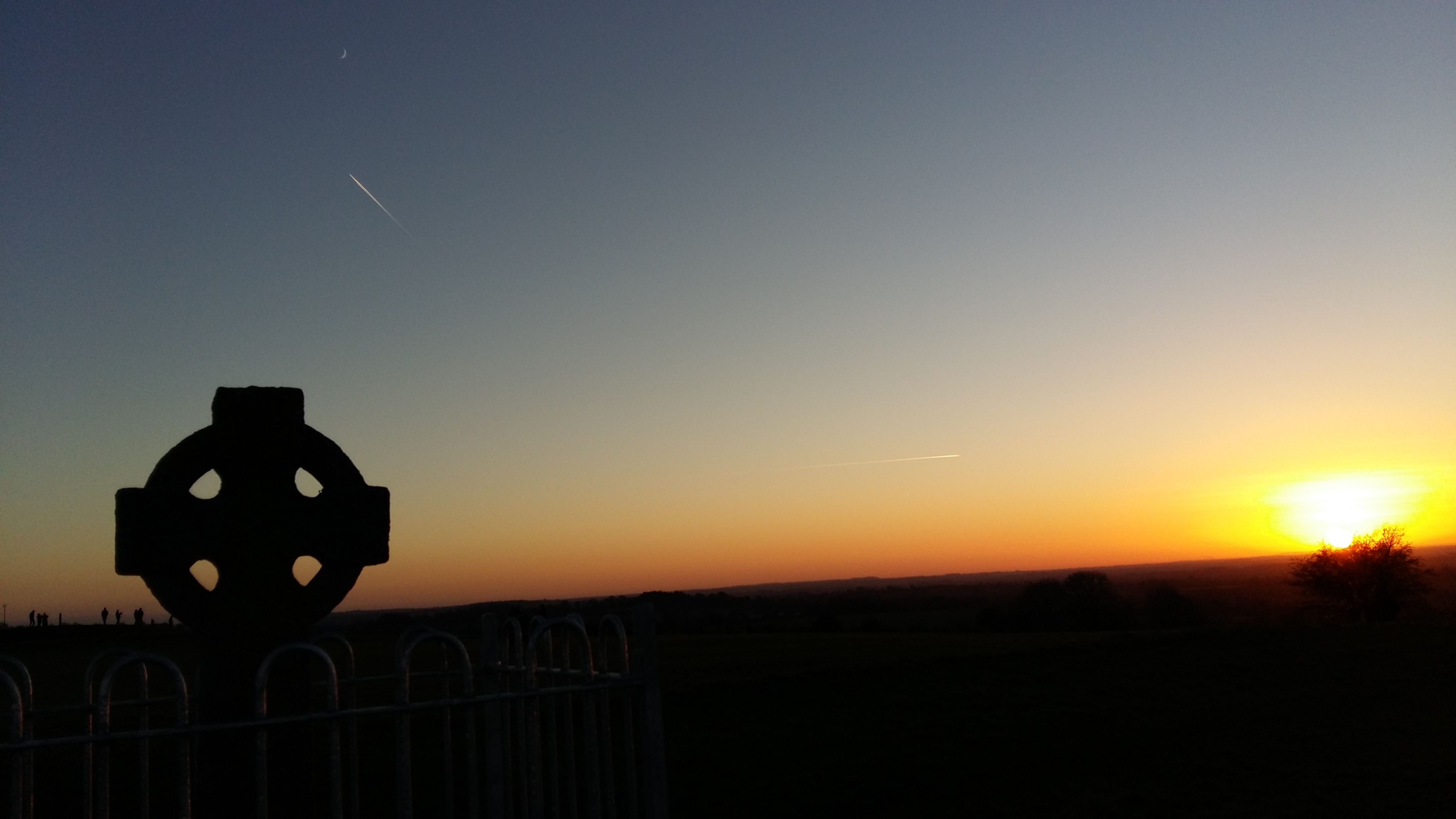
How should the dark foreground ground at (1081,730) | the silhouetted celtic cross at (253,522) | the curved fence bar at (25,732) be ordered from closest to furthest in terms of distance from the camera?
the curved fence bar at (25,732), the silhouetted celtic cross at (253,522), the dark foreground ground at (1081,730)

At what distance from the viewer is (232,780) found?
22.2ft

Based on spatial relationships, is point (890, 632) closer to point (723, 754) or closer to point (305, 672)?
point (723, 754)

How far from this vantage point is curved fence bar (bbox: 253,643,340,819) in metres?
5.07

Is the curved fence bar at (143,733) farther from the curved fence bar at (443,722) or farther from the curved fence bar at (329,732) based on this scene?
the curved fence bar at (443,722)

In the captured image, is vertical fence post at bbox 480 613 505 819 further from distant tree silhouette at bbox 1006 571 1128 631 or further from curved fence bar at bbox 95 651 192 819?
distant tree silhouette at bbox 1006 571 1128 631

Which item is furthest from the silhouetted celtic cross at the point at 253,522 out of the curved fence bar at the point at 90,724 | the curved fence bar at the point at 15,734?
the curved fence bar at the point at 15,734

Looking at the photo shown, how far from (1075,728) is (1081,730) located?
13 centimetres

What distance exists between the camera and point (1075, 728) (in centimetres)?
2108

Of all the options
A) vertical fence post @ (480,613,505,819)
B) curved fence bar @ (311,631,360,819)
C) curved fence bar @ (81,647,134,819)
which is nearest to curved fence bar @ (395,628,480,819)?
vertical fence post @ (480,613,505,819)

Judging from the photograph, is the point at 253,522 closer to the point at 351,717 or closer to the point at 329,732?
the point at 351,717

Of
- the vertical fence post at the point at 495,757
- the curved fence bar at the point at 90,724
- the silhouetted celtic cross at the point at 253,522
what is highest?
the silhouetted celtic cross at the point at 253,522

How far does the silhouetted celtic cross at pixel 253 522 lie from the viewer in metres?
6.99

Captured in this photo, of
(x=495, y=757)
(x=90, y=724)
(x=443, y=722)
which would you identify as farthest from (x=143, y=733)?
(x=495, y=757)

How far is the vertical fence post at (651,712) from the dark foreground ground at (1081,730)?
344 inches
